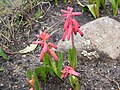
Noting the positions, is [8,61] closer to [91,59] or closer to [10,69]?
[10,69]

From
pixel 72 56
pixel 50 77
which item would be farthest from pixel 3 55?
pixel 72 56

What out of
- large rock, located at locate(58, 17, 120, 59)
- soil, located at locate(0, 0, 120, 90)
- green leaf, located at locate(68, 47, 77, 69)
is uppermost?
green leaf, located at locate(68, 47, 77, 69)

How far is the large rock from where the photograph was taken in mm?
2387

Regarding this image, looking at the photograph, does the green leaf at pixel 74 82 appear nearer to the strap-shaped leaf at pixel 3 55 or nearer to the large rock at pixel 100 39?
the large rock at pixel 100 39

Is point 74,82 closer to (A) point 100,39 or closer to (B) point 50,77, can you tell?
(B) point 50,77

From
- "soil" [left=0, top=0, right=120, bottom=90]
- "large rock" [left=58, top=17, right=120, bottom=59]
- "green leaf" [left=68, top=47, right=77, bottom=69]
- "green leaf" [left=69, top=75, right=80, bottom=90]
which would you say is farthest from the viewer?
"large rock" [left=58, top=17, right=120, bottom=59]

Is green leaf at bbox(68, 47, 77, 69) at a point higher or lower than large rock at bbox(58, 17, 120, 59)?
higher

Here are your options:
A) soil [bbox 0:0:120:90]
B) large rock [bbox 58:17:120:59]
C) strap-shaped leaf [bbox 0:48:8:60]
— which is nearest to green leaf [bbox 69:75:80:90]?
soil [bbox 0:0:120:90]

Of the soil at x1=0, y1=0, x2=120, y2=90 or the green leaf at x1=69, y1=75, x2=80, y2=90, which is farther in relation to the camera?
the soil at x1=0, y1=0, x2=120, y2=90

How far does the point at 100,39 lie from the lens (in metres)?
2.44

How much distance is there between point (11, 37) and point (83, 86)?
85 cm

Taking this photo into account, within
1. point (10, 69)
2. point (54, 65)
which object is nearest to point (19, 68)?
point (10, 69)

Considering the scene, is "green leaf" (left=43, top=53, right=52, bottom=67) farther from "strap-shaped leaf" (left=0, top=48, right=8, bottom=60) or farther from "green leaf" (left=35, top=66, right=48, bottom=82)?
"strap-shaped leaf" (left=0, top=48, right=8, bottom=60)

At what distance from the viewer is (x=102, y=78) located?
2215 mm
